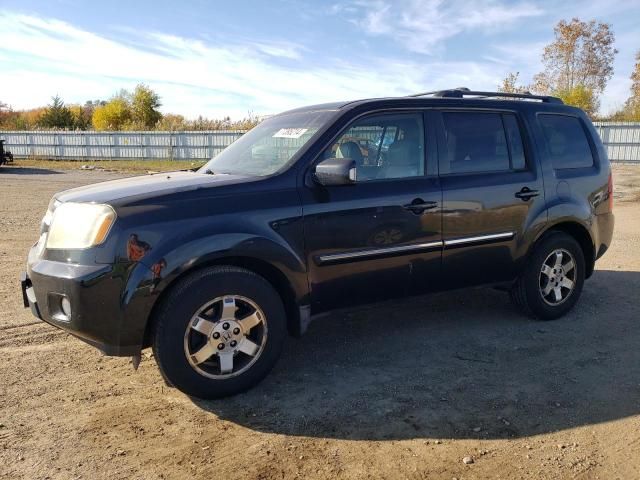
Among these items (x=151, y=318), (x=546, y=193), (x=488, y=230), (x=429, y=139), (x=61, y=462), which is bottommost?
(x=61, y=462)

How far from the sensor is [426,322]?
5.01 metres

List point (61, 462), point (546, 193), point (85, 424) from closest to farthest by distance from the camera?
1. point (61, 462)
2. point (85, 424)
3. point (546, 193)

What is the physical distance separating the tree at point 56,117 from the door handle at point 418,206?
167ft

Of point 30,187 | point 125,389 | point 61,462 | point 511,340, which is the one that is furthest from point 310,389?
point 30,187

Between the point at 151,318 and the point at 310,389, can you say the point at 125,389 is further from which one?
the point at 310,389

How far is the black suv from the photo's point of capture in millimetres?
3252

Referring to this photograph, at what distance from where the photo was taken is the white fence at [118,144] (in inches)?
1265

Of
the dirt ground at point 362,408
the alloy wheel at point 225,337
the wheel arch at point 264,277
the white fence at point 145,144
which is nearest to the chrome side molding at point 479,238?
the dirt ground at point 362,408

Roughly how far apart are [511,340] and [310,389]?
6.17 ft

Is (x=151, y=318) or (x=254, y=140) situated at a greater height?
(x=254, y=140)

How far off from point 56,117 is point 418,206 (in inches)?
2022

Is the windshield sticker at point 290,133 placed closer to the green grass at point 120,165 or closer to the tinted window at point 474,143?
the tinted window at point 474,143

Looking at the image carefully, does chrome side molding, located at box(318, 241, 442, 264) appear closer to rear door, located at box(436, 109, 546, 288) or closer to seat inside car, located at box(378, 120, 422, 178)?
rear door, located at box(436, 109, 546, 288)

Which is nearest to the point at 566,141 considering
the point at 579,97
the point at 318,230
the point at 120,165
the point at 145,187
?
the point at 318,230
